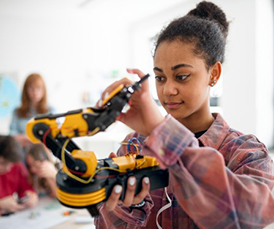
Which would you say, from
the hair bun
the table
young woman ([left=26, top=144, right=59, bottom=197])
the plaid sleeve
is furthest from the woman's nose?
young woman ([left=26, top=144, right=59, bottom=197])

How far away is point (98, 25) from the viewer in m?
3.50

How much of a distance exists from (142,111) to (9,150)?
5.80 feet

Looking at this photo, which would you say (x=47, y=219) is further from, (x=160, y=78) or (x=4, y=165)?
(x=160, y=78)

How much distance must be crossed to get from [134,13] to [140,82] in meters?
2.94

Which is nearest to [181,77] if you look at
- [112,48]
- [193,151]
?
[193,151]

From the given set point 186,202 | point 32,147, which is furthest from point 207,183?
point 32,147

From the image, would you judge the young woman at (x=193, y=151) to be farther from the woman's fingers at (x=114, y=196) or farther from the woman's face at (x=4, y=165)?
the woman's face at (x=4, y=165)

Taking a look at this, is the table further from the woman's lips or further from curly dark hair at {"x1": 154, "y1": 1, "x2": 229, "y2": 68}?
curly dark hair at {"x1": 154, "y1": 1, "x2": 229, "y2": 68}

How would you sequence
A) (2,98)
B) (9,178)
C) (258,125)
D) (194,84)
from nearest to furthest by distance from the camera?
(194,84)
(9,178)
(258,125)
(2,98)

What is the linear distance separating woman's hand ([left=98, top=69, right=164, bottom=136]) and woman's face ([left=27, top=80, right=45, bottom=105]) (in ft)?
6.96

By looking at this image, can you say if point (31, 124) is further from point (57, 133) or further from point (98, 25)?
point (98, 25)

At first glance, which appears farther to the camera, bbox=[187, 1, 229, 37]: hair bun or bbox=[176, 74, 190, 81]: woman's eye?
bbox=[187, 1, 229, 37]: hair bun

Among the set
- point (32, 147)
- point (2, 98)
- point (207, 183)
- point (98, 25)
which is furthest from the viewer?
point (98, 25)

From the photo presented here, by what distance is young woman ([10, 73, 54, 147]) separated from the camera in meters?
2.38
